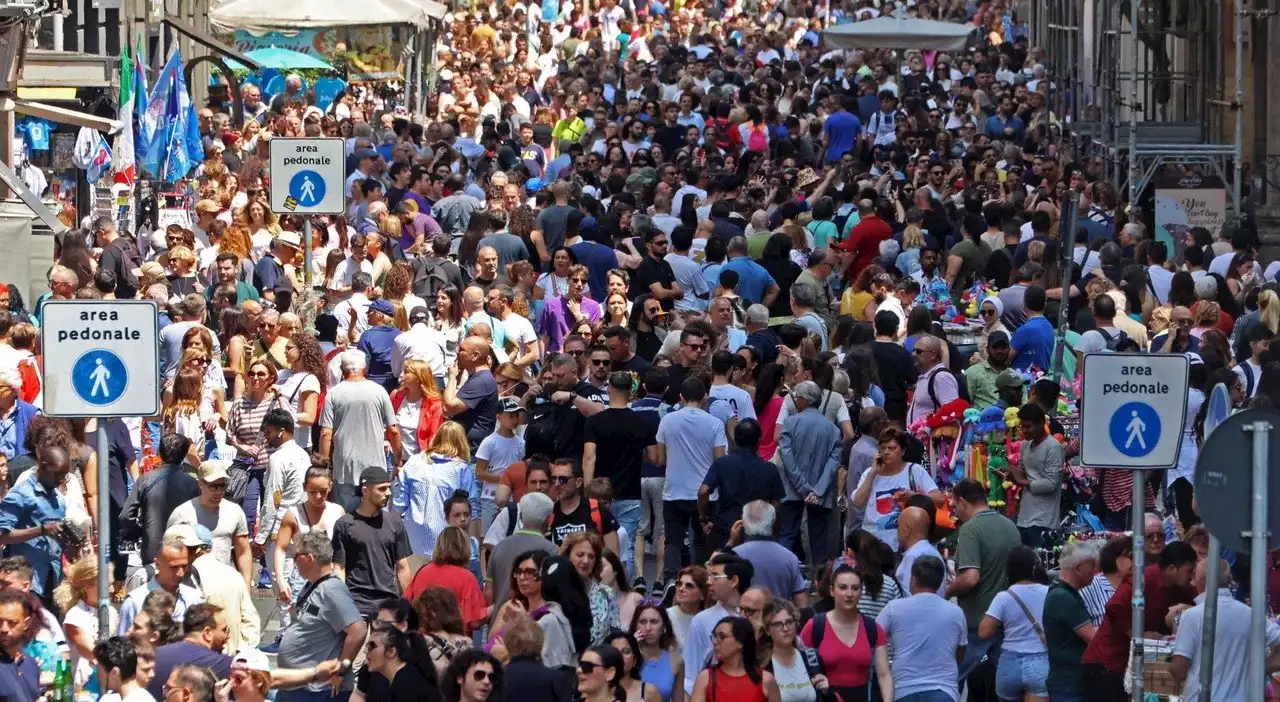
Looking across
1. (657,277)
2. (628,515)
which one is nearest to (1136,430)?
(628,515)

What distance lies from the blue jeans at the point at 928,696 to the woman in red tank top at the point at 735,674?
3.22ft

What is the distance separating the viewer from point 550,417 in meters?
14.4

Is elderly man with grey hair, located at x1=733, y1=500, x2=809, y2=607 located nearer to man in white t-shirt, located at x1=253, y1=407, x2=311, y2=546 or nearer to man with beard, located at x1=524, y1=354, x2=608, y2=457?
man with beard, located at x1=524, y1=354, x2=608, y2=457

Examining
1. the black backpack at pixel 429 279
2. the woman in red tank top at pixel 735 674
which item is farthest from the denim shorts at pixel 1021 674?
the black backpack at pixel 429 279

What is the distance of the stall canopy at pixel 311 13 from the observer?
3334cm

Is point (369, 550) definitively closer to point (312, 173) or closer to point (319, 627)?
point (319, 627)

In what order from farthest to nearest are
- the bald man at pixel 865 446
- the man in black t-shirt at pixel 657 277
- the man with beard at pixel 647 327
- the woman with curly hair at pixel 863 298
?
1. the man in black t-shirt at pixel 657 277
2. the woman with curly hair at pixel 863 298
3. the man with beard at pixel 647 327
4. the bald man at pixel 865 446

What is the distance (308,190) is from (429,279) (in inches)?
61.9

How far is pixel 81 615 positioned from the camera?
1077cm

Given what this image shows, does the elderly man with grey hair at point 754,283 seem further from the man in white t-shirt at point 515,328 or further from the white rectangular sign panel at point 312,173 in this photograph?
the white rectangular sign panel at point 312,173

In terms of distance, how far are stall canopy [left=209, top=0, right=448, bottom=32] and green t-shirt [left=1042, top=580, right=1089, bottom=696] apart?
23.6 meters

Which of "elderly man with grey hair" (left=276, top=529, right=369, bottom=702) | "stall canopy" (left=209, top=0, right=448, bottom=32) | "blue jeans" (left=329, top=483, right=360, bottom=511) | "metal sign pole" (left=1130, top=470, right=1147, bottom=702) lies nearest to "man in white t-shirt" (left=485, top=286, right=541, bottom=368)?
"blue jeans" (left=329, top=483, right=360, bottom=511)

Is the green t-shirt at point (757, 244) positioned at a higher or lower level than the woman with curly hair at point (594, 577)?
higher

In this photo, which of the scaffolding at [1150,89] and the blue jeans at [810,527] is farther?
the scaffolding at [1150,89]
